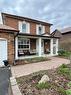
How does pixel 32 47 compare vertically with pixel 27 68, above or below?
above

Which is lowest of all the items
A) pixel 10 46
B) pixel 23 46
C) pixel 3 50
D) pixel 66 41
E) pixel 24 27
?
pixel 3 50

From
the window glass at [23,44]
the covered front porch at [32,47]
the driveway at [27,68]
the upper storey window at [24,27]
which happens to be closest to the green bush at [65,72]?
the driveway at [27,68]

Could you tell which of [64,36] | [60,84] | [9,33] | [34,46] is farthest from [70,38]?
[60,84]

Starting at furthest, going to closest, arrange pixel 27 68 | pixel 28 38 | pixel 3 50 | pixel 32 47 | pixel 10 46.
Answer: pixel 32 47, pixel 28 38, pixel 10 46, pixel 3 50, pixel 27 68

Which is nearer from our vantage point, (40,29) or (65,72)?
(65,72)

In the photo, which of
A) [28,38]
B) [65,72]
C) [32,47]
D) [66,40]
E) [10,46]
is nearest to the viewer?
[65,72]

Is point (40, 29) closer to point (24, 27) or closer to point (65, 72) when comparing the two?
point (24, 27)

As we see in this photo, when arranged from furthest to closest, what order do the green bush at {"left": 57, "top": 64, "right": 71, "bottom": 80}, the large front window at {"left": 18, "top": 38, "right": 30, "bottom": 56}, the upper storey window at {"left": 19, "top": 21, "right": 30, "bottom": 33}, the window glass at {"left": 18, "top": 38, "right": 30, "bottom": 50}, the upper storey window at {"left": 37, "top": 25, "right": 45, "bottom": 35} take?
the upper storey window at {"left": 37, "top": 25, "right": 45, "bottom": 35} < the upper storey window at {"left": 19, "top": 21, "right": 30, "bottom": 33} < the window glass at {"left": 18, "top": 38, "right": 30, "bottom": 50} < the large front window at {"left": 18, "top": 38, "right": 30, "bottom": 56} < the green bush at {"left": 57, "top": 64, "right": 71, "bottom": 80}

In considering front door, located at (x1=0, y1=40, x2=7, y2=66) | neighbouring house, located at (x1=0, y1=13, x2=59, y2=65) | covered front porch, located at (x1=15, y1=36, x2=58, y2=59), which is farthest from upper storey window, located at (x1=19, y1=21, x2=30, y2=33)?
front door, located at (x1=0, y1=40, x2=7, y2=66)

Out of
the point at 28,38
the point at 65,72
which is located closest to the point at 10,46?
the point at 65,72

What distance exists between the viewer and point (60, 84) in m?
5.86

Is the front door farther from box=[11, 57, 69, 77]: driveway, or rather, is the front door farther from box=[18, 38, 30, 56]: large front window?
box=[18, 38, 30, 56]: large front window

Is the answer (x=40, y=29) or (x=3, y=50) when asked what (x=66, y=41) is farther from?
(x=3, y=50)

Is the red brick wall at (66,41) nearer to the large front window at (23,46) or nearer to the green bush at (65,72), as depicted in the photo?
the large front window at (23,46)
